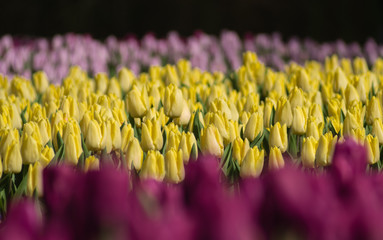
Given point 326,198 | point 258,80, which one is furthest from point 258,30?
point 326,198

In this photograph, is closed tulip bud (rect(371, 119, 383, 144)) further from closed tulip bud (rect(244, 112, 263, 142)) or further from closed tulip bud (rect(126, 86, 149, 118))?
closed tulip bud (rect(126, 86, 149, 118))

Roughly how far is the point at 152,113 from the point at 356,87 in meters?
1.40

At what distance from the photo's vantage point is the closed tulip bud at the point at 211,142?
250 centimetres

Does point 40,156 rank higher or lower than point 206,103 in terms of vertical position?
lower

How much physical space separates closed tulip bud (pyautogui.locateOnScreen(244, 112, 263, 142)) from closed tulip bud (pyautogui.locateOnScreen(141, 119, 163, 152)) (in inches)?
15.3

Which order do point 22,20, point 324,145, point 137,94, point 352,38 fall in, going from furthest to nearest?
point 22,20
point 352,38
point 137,94
point 324,145

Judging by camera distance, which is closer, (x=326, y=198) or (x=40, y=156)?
(x=326, y=198)

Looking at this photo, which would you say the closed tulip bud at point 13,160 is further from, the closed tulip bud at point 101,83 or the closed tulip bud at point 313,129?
the closed tulip bud at point 101,83

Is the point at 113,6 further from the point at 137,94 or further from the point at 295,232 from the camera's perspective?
the point at 295,232

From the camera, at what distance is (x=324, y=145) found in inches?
94.0

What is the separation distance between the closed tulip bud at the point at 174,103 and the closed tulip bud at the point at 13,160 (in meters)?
0.85

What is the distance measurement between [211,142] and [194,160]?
412 mm

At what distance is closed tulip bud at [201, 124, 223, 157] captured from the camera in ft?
8.20

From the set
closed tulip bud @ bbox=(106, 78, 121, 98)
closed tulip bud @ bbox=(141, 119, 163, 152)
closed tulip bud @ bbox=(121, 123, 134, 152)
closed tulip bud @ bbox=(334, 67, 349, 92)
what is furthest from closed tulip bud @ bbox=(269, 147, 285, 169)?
closed tulip bud @ bbox=(106, 78, 121, 98)
